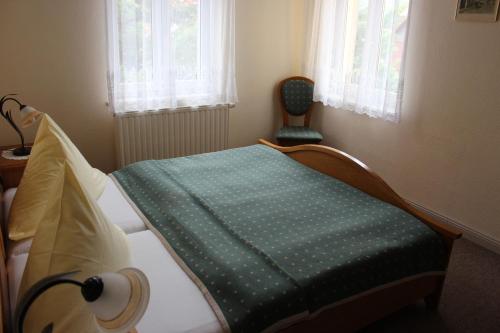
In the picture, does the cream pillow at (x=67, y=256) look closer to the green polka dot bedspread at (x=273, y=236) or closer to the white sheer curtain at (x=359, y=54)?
the green polka dot bedspread at (x=273, y=236)

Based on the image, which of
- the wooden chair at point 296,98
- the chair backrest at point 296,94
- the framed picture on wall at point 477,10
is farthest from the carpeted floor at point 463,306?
the chair backrest at point 296,94

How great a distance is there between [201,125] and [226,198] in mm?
1562

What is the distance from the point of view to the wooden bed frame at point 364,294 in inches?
68.2

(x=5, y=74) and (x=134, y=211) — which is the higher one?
(x=5, y=74)

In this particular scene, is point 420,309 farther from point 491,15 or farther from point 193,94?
point 193,94

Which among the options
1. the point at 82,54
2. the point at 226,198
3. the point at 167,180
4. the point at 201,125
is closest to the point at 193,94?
the point at 201,125

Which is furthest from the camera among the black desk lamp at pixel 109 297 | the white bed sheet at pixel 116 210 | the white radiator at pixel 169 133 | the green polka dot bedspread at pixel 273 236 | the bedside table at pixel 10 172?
the white radiator at pixel 169 133

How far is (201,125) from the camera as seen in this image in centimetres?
379

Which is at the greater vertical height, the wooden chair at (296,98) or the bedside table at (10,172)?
the wooden chair at (296,98)

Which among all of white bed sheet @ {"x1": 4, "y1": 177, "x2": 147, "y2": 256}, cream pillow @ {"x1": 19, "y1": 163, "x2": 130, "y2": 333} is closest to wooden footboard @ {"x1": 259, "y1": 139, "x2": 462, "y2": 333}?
cream pillow @ {"x1": 19, "y1": 163, "x2": 130, "y2": 333}

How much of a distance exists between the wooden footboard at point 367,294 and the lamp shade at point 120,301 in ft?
3.15

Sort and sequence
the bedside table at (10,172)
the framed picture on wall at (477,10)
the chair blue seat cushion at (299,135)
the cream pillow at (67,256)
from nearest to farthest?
the cream pillow at (67,256), the bedside table at (10,172), the framed picture on wall at (477,10), the chair blue seat cushion at (299,135)

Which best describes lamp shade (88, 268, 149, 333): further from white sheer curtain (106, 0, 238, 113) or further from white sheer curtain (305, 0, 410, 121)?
white sheer curtain (305, 0, 410, 121)

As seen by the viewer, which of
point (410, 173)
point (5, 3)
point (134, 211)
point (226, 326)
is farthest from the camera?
point (410, 173)
